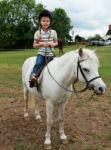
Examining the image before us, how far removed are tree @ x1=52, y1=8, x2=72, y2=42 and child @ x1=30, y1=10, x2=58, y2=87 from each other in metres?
92.1

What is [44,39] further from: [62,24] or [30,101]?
[62,24]

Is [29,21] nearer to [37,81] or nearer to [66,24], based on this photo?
[66,24]

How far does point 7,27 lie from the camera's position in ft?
319

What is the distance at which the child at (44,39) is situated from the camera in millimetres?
8016

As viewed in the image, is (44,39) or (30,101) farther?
(30,101)

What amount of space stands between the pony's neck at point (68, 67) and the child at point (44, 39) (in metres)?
0.71

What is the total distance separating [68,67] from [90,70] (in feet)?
2.29

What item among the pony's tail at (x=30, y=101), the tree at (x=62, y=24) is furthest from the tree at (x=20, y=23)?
the pony's tail at (x=30, y=101)

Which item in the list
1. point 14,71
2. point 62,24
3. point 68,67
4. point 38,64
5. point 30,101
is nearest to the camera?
point 68,67

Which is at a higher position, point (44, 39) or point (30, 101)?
point (44, 39)

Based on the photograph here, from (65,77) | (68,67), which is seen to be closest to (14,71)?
(65,77)

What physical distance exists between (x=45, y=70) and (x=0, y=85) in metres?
8.86

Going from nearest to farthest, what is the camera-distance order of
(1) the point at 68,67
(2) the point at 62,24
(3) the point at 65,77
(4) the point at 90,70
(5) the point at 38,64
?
1. (4) the point at 90,70
2. (1) the point at 68,67
3. (3) the point at 65,77
4. (5) the point at 38,64
5. (2) the point at 62,24

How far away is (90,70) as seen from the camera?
22.0 ft
